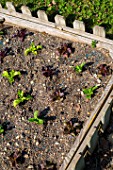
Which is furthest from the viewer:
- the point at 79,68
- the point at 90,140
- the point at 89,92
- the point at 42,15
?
the point at 42,15

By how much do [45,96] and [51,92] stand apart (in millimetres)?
130

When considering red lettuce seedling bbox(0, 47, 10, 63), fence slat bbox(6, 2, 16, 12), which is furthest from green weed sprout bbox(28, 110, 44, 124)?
fence slat bbox(6, 2, 16, 12)

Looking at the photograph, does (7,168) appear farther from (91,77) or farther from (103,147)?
(91,77)

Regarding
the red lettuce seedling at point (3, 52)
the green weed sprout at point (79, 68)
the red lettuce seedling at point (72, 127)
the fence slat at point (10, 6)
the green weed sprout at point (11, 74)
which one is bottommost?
the red lettuce seedling at point (72, 127)

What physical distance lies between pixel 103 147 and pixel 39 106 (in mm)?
1321

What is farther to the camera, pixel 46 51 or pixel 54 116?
pixel 46 51

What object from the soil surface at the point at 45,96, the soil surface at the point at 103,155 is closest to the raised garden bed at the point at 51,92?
the soil surface at the point at 45,96

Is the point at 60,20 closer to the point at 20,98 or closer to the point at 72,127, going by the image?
the point at 20,98

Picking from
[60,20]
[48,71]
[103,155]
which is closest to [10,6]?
[60,20]

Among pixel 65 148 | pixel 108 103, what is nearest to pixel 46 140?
pixel 65 148

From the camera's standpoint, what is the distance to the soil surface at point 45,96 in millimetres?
5898

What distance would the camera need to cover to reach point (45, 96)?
645cm

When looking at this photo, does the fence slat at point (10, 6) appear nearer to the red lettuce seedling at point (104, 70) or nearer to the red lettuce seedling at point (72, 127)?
the red lettuce seedling at point (104, 70)

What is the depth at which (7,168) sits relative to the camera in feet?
19.1
